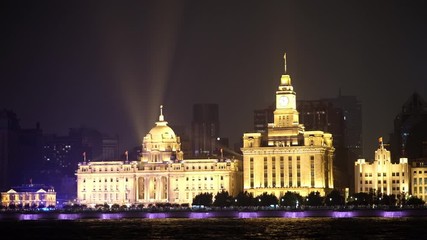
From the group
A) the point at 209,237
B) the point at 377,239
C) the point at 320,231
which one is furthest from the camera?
the point at 320,231

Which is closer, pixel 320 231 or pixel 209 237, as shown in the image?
pixel 209 237

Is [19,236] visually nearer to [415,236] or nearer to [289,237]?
[289,237]

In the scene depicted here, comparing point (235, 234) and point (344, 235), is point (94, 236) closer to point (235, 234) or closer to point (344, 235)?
point (235, 234)

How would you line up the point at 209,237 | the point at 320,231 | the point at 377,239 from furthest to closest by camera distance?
the point at 320,231, the point at 209,237, the point at 377,239

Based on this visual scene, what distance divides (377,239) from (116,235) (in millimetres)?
42494

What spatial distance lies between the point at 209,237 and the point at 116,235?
17.0m

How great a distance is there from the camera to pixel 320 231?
19375cm

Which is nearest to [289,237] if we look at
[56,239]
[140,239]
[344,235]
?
[344,235]

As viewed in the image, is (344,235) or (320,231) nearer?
(344,235)

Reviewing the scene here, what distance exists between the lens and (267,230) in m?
200

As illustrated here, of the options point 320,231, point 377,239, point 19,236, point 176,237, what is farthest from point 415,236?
point 19,236

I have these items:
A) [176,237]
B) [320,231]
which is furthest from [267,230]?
[176,237]

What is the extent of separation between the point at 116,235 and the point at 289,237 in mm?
28265

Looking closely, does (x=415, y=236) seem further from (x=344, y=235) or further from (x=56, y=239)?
(x=56, y=239)
